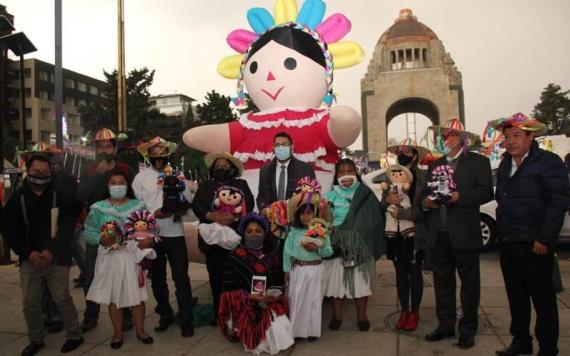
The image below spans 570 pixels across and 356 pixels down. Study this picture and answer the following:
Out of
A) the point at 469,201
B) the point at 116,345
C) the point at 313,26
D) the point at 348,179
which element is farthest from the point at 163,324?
the point at 313,26

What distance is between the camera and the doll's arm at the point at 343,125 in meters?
4.50

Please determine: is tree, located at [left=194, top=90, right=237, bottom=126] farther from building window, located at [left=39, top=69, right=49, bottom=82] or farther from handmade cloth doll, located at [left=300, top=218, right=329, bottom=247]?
handmade cloth doll, located at [left=300, top=218, right=329, bottom=247]

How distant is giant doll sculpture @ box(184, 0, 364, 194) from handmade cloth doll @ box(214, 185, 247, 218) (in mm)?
930

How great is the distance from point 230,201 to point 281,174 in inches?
23.2

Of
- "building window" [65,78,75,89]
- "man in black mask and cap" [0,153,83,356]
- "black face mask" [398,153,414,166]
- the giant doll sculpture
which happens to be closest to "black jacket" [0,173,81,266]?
"man in black mask and cap" [0,153,83,356]

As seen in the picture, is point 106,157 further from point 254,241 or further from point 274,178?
point 254,241

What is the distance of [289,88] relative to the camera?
5148 mm

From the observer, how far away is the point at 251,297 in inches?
139

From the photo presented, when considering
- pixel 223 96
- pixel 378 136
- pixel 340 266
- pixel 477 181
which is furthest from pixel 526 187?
pixel 378 136

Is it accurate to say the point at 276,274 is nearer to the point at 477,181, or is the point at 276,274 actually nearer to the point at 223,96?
the point at 477,181

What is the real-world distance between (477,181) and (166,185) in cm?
238

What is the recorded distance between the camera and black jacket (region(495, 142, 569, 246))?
3.10 metres

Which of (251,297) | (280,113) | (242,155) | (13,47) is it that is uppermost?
(13,47)

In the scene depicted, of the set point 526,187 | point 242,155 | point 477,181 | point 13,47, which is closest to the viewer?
point 526,187
